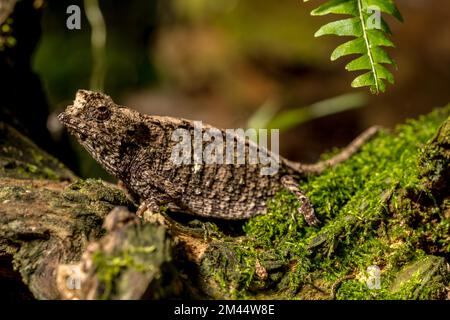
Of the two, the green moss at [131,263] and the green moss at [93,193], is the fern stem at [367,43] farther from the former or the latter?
the green moss at [93,193]

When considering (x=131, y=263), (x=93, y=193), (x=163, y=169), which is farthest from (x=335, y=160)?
(x=131, y=263)

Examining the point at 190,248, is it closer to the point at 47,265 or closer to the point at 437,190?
the point at 47,265

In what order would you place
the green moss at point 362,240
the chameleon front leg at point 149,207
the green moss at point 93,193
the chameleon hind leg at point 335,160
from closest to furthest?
1. the green moss at point 362,240
2. the green moss at point 93,193
3. the chameleon front leg at point 149,207
4. the chameleon hind leg at point 335,160

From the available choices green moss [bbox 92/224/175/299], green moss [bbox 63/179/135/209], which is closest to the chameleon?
green moss [bbox 63/179/135/209]

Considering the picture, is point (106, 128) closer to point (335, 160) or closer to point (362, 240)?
point (362, 240)

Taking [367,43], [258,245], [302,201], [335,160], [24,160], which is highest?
[367,43]

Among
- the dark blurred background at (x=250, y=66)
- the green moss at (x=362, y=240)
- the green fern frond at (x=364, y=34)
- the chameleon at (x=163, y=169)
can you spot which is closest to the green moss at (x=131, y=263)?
the green moss at (x=362, y=240)
